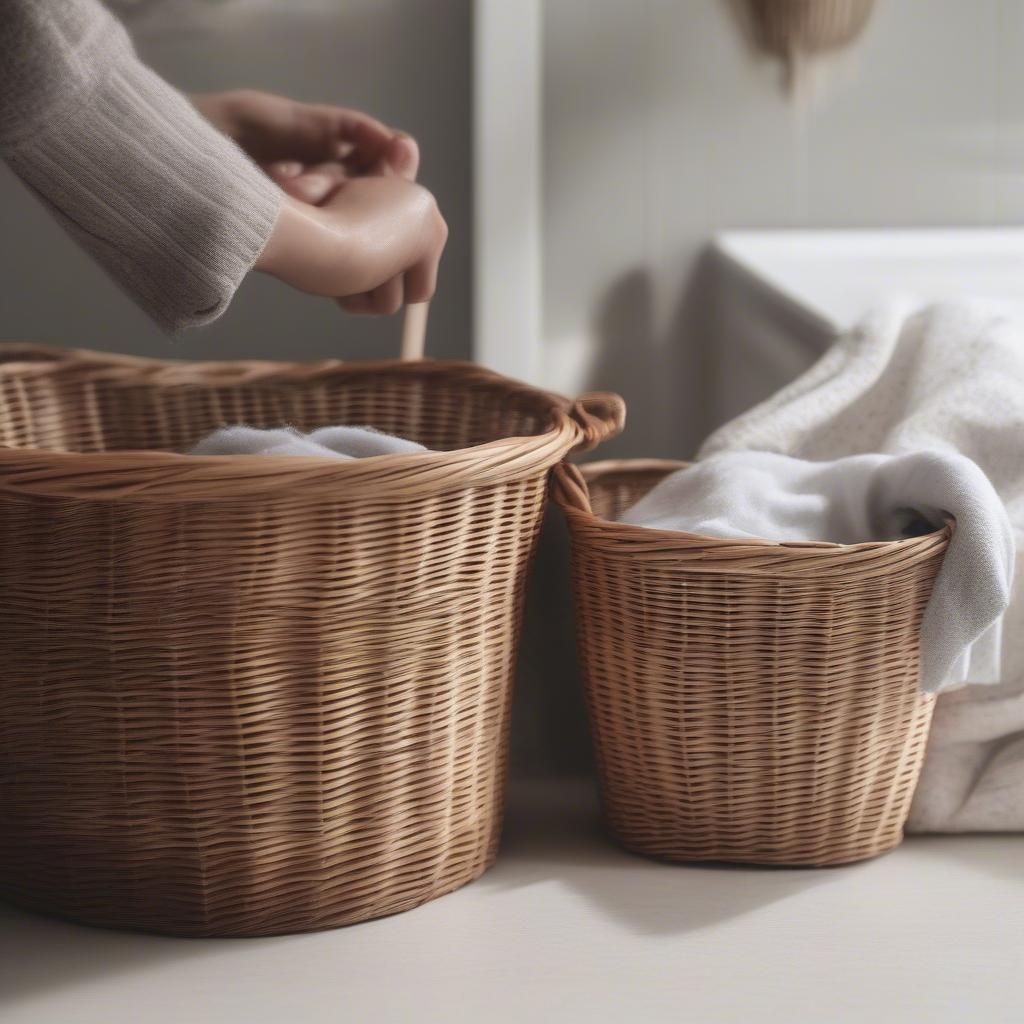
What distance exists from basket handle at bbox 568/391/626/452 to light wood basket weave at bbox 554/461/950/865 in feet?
0.15

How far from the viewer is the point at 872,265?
4.76ft

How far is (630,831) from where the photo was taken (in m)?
1.06

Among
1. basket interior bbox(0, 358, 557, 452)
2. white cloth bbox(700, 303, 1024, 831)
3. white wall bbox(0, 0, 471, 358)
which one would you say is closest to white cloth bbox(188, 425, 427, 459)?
basket interior bbox(0, 358, 557, 452)

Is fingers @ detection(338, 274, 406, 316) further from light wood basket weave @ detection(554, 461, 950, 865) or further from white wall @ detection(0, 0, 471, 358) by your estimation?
white wall @ detection(0, 0, 471, 358)

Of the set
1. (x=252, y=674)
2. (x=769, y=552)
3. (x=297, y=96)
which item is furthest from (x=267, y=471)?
(x=297, y=96)

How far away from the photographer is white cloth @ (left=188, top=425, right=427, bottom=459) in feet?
3.12

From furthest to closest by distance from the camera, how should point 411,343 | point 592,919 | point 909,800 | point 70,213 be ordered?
point 411,343, point 909,800, point 592,919, point 70,213

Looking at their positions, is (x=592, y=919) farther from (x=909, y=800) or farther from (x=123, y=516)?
(x=123, y=516)

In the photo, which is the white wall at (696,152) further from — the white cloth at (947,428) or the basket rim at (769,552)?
the basket rim at (769,552)

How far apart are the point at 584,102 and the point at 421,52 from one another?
198 millimetres

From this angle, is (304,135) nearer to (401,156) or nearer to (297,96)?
(401,156)

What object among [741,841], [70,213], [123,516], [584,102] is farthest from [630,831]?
[584,102]

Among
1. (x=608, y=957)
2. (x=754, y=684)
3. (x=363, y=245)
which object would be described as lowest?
(x=608, y=957)

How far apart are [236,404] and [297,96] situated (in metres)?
0.39
